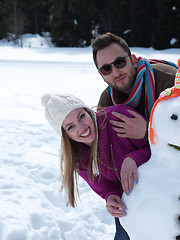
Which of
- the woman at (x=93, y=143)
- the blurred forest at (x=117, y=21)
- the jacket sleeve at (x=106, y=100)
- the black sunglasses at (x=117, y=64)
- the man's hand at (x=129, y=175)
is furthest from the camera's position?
the blurred forest at (x=117, y=21)

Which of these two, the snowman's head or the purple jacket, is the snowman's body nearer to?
the snowman's head

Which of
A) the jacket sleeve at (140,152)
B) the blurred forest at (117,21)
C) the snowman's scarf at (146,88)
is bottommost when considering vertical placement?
the blurred forest at (117,21)

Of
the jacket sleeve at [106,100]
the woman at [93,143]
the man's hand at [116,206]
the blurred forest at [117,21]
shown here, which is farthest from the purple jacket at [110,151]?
the blurred forest at [117,21]

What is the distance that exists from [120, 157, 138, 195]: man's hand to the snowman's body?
0.09 ft

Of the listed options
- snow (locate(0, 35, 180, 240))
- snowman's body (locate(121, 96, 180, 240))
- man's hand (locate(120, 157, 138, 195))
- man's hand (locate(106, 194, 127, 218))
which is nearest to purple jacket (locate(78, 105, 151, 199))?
man's hand (locate(106, 194, 127, 218))

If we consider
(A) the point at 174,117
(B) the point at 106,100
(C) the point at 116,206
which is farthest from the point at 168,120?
(B) the point at 106,100

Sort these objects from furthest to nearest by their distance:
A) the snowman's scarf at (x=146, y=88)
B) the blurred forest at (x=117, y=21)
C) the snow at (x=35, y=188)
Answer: the blurred forest at (x=117, y=21)
the snow at (x=35, y=188)
the snowman's scarf at (x=146, y=88)

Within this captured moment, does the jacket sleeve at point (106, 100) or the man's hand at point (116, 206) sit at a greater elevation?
the jacket sleeve at point (106, 100)

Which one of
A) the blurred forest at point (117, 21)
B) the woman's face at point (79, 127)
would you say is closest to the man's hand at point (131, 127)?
the woman's face at point (79, 127)

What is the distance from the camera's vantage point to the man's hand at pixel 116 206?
134 cm

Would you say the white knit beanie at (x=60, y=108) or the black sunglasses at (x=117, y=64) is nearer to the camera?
the white knit beanie at (x=60, y=108)

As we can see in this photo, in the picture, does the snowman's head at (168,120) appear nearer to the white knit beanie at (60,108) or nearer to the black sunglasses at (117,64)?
the white knit beanie at (60,108)

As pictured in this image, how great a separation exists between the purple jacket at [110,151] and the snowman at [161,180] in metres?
0.33

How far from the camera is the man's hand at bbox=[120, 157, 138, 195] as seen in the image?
129 cm
